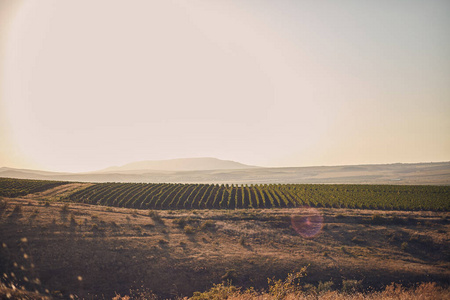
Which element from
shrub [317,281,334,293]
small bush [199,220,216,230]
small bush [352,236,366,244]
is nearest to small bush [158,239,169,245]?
small bush [199,220,216,230]

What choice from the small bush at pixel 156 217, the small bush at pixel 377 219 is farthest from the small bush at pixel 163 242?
the small bush at pixel 377 219

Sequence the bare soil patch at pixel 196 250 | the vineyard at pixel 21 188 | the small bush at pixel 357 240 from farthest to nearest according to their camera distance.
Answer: the vineyard at pixel 21 188 → the small bush at pixel 357 240 → the bare soil patch at pixel 196 250

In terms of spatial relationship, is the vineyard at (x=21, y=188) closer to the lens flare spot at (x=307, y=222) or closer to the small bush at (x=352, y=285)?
the lens flare spot at (x=307, y=222)

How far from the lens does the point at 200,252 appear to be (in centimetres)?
2095

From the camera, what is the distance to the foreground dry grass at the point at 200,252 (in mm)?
15672

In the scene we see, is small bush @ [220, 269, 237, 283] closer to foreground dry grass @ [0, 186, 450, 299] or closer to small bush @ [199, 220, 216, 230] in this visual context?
foreground dry grass @ [0, 186, 450, 299]

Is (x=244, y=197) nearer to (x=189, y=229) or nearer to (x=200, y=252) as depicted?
(x=189, y=229)

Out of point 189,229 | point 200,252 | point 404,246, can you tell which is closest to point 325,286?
point 200,252

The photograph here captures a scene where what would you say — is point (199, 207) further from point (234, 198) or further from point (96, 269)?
point (96, 269)

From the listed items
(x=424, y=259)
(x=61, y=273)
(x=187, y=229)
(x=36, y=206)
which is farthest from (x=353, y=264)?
(x=36, y=206)

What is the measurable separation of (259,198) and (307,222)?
14351mm

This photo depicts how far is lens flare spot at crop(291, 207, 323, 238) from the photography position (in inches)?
1050

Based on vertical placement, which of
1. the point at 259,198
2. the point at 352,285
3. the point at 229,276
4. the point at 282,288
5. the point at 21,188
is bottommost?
the point at 352,285

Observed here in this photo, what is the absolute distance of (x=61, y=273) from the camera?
15.6 metres
